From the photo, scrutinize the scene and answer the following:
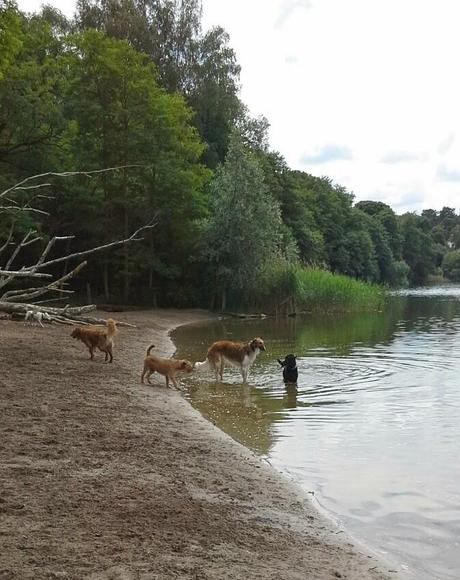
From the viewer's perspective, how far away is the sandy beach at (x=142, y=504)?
4062 mm

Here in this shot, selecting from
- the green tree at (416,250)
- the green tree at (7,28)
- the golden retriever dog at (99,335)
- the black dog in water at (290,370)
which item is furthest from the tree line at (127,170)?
the green tree at (416,250)

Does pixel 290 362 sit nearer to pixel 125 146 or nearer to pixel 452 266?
pixel 125 146

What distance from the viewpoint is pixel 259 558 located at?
14.3 feet

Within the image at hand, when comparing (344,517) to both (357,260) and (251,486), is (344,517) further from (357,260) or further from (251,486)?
(357,260)

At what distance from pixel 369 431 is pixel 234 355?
4.68 metres

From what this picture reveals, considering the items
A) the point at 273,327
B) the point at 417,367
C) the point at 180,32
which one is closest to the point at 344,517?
the point at 417,367

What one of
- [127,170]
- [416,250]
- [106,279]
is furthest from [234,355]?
[416,250]

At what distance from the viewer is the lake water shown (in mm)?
5371

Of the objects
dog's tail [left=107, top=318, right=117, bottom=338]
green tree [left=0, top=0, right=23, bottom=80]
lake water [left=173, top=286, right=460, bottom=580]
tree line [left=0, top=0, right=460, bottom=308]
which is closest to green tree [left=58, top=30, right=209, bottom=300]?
tree line [left=0, top=0, right=460, bottom=308]

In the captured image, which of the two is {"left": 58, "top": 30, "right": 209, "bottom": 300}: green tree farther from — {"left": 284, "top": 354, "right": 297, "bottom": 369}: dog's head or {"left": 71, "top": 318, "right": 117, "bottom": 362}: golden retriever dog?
{"left": 284, "top": 354, "right": 297, "bottom": 369}: dog's head

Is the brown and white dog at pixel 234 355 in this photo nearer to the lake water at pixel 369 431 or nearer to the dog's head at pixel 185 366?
the lake water at pixel 369 431

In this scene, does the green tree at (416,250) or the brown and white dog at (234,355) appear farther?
the green tree at (416,250)

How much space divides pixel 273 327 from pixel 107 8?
24.6 m

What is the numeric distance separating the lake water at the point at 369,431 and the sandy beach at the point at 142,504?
422 mm
